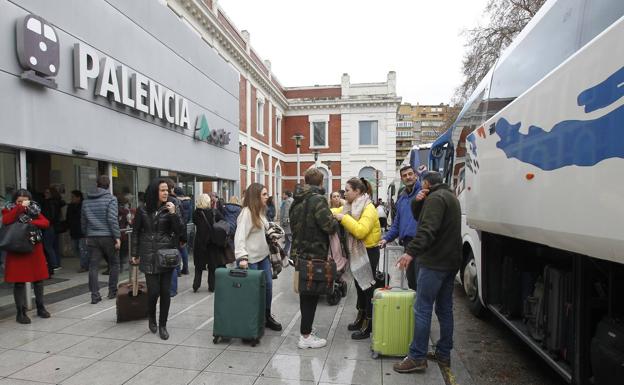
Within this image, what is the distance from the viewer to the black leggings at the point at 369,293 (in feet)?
15.2

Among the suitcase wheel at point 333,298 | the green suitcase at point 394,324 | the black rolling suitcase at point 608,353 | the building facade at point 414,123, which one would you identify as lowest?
the suitcase wheel at point 333,298

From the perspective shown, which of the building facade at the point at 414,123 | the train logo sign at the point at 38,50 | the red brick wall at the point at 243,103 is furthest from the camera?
the building facade at the point at 414,123

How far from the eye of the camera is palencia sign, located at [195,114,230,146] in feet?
35.2

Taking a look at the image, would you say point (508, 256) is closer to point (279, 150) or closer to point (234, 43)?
point (234, 43)

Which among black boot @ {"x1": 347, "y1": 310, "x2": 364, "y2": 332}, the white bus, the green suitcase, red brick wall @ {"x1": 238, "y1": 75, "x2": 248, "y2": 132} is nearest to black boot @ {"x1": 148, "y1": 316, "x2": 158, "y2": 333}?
black boot @ {"x1": 347, "y1": 310, "x2": 364, "y2": 332}

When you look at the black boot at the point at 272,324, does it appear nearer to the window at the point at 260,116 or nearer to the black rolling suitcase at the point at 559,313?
the black rolling suitcase at the point at 559,313

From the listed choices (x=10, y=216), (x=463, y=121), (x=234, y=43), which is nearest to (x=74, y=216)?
(x=10, y=216)

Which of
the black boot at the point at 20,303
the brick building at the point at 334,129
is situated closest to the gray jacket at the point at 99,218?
the black boot at the point at 20,303

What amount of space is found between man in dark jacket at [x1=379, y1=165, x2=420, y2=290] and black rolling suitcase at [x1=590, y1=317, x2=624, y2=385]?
8.52 feet

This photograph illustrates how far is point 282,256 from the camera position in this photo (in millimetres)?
4848

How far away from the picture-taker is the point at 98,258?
6020 millimetres

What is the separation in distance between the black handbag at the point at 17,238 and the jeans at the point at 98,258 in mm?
1080

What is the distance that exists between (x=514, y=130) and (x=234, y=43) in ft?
68.4

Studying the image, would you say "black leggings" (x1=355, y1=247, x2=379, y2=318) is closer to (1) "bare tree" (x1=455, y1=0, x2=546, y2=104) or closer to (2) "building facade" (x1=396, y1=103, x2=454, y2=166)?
(1) "bare tree" (x1=455, y1=0, x2=546, y2=104)
